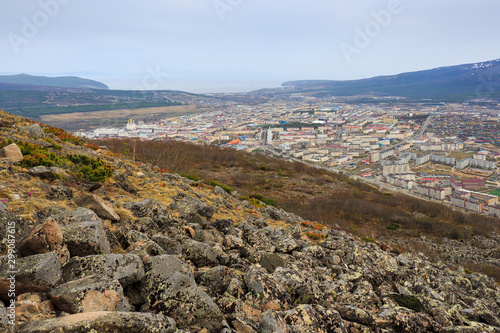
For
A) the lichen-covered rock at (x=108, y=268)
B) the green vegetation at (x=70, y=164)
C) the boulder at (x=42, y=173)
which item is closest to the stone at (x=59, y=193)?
the boulder at (x=42, y=173)

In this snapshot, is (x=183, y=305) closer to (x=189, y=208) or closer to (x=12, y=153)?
(x=189, y=208)

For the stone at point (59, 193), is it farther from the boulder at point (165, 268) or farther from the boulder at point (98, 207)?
the boulder at point (165, 268)

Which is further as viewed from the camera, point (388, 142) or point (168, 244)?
point (388, 142)

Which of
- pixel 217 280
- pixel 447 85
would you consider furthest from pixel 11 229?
pixel 447 85

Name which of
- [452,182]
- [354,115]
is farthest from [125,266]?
[354,115]

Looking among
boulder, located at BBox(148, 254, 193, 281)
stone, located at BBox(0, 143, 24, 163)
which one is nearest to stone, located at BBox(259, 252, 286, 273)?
boulder, located at BBox(148, 254, 193, 281)

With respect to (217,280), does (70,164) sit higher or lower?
higher

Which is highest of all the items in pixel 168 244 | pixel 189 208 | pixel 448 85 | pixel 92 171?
pixel 448 85

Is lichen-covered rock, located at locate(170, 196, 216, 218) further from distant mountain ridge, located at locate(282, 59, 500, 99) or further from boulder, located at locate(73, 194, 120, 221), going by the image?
distant mountain ridge, located at locate(282, 59, 500, 99)
